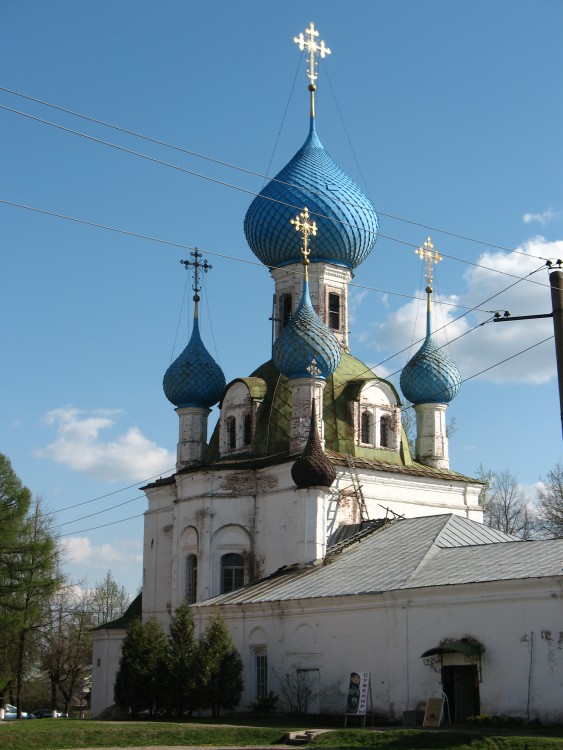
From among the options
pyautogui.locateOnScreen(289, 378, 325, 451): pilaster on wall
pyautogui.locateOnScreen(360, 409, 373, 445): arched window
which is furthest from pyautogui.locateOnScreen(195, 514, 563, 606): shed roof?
pyautogui.locateOnScreen(360, 409, 373, 445): arched window

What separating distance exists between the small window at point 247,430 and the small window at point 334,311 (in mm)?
3462

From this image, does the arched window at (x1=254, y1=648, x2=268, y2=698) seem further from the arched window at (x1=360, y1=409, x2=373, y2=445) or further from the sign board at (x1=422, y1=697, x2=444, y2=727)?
the arched window at (x1=360, y1=409, x2=373, y2=445)

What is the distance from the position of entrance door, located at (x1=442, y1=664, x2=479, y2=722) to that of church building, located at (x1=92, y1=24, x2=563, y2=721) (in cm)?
2

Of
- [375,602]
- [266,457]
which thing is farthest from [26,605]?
[375,602]

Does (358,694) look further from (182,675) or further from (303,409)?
(303,409)

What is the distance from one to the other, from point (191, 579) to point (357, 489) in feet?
14.5

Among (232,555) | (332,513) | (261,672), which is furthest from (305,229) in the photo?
A: (261,672)

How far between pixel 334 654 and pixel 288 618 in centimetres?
150

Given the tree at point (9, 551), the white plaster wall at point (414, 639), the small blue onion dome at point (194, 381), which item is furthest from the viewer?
the tree at point (9, 551)

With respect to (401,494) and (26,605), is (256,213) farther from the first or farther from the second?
(26,605)

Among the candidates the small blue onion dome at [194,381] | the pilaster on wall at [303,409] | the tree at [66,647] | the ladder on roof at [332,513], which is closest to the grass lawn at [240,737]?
the ladder on roof at [332,513]

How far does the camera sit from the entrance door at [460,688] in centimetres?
1828

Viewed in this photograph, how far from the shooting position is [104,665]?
29844 millimetres

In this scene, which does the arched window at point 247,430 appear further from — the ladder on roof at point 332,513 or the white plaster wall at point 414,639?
the white plaster wall at point 414,639
